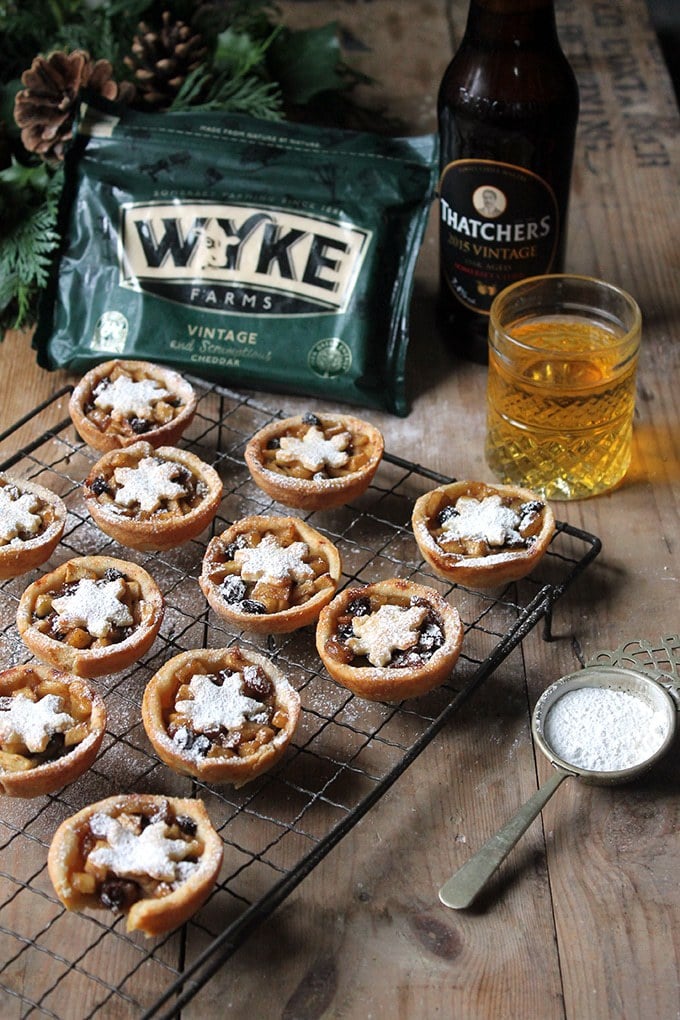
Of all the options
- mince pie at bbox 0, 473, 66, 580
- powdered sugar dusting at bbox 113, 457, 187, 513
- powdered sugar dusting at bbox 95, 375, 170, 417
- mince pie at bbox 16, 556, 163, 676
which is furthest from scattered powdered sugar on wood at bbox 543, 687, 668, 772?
powdered sugar dusting at bbox 95, 375, 170, 417

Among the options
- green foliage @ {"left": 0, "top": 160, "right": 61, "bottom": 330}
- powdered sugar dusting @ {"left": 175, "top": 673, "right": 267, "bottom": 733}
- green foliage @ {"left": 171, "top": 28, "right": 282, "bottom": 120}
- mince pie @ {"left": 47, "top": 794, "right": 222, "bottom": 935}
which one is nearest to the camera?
mince pie @ {"left": 47, "top": 794, "right": 222, "bottom": 935}

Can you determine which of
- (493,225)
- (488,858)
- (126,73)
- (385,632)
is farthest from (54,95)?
(488,858)

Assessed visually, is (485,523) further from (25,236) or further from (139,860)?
(25,236)

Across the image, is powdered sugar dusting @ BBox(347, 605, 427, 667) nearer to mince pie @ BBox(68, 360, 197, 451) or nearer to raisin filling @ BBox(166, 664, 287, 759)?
raisin filling @ BBox(166, 664, 287, 759)

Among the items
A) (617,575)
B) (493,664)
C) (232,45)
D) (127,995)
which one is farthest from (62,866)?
(232,45)

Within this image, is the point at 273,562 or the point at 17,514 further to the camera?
the point at 17,514

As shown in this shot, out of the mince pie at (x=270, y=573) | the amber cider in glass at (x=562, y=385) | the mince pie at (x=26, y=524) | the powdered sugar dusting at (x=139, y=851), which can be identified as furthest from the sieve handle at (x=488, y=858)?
the mince pie at (x=26, y=524)
